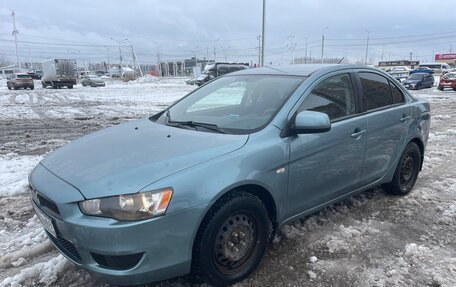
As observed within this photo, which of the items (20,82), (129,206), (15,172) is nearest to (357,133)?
(129,206)

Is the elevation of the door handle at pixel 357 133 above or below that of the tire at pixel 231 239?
above

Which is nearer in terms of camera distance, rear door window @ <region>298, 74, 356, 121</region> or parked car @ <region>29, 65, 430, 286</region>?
parked car @ <region>29, 65, 430, 286</region>

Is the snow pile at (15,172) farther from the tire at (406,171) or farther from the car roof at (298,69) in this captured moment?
the tire at (406,171)

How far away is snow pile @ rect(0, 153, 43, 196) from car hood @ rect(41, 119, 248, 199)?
220 cm

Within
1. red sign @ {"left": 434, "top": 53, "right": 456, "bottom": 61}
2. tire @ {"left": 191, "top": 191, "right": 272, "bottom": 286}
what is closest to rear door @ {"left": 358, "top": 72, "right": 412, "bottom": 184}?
tire @ {"left": 191, "top": 191, "right": 272, "bottom": 286}

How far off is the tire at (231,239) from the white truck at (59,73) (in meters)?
38.8

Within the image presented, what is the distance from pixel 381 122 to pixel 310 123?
148 centimetres

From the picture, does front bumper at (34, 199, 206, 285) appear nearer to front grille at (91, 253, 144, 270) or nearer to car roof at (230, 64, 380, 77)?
front grille at (91, 253, 144, 270)

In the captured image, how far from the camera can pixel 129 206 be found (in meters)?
2.39

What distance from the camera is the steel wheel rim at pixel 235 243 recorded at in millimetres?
2793

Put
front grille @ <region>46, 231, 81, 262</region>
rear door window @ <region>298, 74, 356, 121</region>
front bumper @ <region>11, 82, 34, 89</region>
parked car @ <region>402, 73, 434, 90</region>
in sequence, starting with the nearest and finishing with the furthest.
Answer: front grille @ <region>46, 231, 81, 262</region> < rear door window @ <region>298, 74, 356, 121</region> < parked car @ <region>402, 73, 434, 90</region> < front bumper @ <region>11, 82, 34, 89</region>

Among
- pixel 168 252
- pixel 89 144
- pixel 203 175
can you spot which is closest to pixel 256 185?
pixel 203 175

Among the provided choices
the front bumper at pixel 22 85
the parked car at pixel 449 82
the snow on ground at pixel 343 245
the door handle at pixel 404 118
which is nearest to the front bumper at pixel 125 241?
the snow on ground at pixel 343 245

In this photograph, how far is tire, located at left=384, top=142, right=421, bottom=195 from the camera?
15.3 ft
